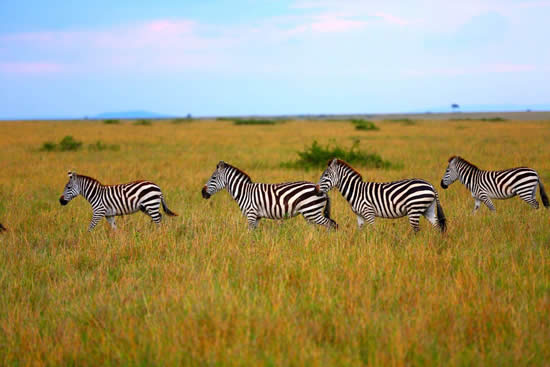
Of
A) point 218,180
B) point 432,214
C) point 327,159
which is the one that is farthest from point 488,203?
point 327,159

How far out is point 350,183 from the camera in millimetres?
8234

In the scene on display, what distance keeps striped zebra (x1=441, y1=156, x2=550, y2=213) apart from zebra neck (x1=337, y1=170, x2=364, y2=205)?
9.86 ft

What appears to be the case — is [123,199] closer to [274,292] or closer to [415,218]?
[274,292]

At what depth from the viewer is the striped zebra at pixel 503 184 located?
9.44m

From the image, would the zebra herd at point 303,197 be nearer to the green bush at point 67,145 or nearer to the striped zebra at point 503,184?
the striped zebra at point 503,184

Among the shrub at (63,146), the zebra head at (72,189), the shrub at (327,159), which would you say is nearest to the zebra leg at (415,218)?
the zebra head at (72,189)

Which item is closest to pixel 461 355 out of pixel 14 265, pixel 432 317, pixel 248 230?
pixel 432 317

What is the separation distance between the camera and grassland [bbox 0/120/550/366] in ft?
13.0

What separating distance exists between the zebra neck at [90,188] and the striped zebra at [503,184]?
23.2ft

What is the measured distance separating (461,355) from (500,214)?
6367 mm

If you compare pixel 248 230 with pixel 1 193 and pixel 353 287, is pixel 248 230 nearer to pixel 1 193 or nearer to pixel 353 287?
pixel 353 287

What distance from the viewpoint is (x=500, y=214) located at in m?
9.40

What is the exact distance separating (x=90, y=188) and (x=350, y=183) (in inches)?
180

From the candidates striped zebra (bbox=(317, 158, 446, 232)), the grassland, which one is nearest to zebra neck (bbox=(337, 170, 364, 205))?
striped zebra (bbox=(317, 158, 446, 232))
